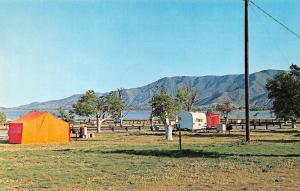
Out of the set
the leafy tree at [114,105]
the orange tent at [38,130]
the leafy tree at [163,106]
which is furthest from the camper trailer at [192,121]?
the orange tent at [38,130]

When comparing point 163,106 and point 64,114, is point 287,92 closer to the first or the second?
point 163,106

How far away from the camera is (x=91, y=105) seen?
213 ft

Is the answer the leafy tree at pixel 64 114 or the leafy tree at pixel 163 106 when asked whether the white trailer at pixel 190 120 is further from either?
the leafy tree at pixel 64 114

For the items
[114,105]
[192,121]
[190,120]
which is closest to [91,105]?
[114,105]

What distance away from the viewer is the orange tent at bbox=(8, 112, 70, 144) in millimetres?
41178

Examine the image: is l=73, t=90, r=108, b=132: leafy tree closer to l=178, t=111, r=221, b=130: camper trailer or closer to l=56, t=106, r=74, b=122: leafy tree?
l=56, t=106, r=74, b=122: leafy tree

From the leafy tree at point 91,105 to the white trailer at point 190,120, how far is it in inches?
417

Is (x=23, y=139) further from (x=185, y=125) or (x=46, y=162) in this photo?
(x=185, y=125)

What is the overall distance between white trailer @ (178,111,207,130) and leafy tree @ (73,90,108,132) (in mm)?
10582

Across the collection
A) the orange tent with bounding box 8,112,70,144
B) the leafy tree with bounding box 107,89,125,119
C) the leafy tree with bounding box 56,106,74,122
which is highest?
the leafy tree with bounding box 107,89,125,119

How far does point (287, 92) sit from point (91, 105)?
25.8 meters

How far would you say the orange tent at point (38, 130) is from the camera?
41.2 metres

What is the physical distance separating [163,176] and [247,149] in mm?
11904

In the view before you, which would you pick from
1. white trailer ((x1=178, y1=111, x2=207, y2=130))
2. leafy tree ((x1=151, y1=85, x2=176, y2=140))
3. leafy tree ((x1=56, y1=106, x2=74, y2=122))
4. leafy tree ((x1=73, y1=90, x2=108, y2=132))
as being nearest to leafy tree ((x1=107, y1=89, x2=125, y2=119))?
leafy tree ((x1=73, y1=90, x2=108, y2=132))
